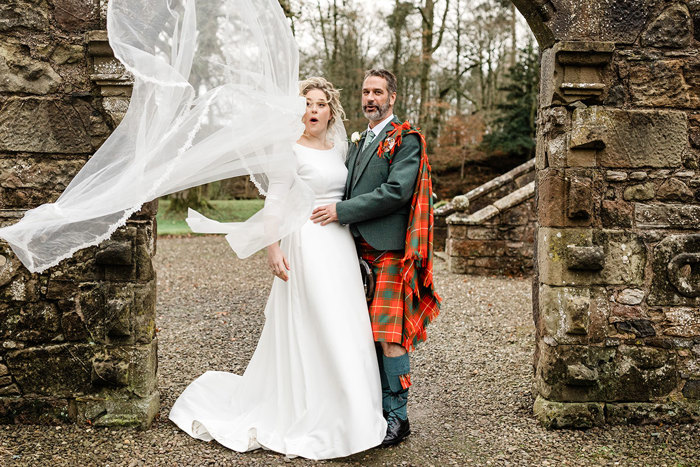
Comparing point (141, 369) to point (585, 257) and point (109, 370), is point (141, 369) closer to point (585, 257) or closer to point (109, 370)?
point (109, 370)

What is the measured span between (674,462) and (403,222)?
202 cm

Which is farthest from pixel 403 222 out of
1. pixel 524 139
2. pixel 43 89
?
pixel 524 139

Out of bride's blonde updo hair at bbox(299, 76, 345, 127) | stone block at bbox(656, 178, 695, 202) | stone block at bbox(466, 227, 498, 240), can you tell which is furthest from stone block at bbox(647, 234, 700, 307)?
stone block at bbox(466, 227, 498, 240)

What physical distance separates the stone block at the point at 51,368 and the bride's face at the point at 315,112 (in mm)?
1864

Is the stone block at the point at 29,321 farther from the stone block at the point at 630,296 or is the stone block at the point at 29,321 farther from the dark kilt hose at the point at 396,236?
the stone block at the point at 630,296

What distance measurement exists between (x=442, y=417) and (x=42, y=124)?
311 cm

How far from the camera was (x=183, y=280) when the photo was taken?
30.2 feet

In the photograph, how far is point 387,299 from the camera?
10.8 feet

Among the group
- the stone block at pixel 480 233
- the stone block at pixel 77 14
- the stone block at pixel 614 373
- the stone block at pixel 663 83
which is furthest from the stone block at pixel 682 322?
the stone block at pixel 480 233

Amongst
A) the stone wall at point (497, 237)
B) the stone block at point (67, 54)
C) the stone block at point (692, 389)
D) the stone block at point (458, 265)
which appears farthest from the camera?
the stone block at point (458, 265)

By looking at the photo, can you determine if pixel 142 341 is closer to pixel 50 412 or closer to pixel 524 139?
pixel 50 412

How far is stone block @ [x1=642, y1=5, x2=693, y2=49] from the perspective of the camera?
11.5ft

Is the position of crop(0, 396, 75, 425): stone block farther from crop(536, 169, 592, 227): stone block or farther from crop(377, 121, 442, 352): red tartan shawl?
crop(536, 169, 592, 227): stone block

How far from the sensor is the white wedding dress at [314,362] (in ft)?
10.2
